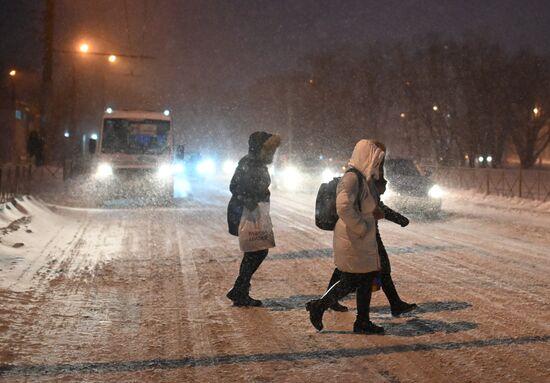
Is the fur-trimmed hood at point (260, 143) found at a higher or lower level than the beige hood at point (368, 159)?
higher

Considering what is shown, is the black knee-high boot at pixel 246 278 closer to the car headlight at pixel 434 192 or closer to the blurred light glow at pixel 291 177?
the car headlight at pixel 434 192

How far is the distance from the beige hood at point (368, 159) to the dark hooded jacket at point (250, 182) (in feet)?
4.69

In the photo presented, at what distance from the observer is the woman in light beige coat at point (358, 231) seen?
596cm

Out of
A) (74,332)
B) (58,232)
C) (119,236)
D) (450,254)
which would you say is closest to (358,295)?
(74,332)

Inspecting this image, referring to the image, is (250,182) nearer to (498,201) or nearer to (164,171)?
(164,171)

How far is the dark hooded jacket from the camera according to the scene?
24.0 ft

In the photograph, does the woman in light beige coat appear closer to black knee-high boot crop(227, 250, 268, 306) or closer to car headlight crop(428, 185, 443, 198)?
black knee-high boot crop(227, 250, 268, 306)

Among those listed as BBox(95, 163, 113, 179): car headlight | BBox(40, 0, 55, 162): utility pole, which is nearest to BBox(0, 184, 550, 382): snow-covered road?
BBox(95, 163, 113, 179): car headlight

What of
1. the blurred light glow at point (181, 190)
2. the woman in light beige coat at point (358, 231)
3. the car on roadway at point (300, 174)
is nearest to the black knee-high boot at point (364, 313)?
the woman in light beige coat at point (358, 231)

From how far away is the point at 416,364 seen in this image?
17.8 feet

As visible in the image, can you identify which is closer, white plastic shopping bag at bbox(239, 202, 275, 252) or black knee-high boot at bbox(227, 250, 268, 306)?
white plastic shopping bag at bbox(239, 202, 275, 252)

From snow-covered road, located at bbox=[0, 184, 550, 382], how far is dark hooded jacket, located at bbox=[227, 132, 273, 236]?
3.64ft

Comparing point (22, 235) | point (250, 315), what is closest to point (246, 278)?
point (250, 315)

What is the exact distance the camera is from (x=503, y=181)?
98.6 ft
